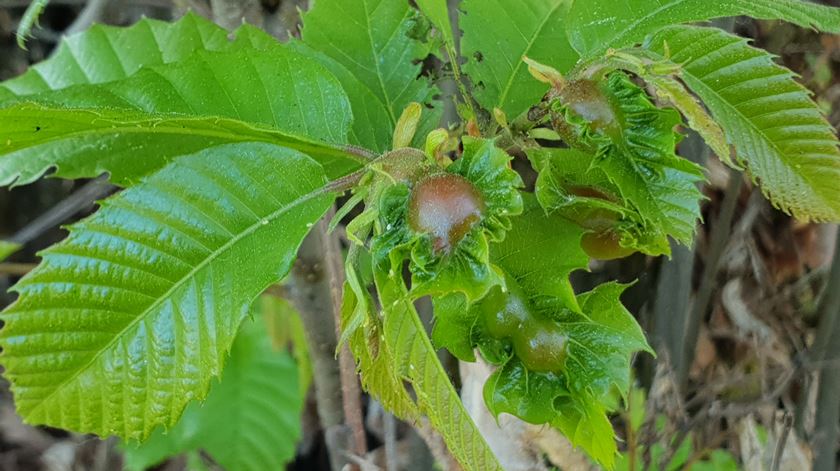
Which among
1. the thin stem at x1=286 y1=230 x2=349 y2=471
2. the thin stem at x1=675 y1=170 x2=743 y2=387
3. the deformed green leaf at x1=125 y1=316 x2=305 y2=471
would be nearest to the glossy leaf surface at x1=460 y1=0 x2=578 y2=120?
the thin stem at x1=286 y1=230 x2=349 y2=471

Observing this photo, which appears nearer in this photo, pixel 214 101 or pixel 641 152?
pixel 641 152

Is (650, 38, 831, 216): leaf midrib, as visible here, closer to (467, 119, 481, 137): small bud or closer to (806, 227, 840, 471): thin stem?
(467, 119, 481, 137): small bud

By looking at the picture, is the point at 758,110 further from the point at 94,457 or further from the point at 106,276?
the point at 94,457

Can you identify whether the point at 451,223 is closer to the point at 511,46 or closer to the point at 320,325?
the point at 511,46

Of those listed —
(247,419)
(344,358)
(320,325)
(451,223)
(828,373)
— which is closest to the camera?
(451,223)

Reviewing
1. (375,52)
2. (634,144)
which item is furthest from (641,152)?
(375,52)

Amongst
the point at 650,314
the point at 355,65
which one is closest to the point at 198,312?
the point at 355,65

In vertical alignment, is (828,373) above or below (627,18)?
below
